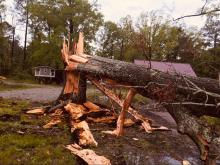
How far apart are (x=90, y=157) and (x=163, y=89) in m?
1.89

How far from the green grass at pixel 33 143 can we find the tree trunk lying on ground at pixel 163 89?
163 centimetres

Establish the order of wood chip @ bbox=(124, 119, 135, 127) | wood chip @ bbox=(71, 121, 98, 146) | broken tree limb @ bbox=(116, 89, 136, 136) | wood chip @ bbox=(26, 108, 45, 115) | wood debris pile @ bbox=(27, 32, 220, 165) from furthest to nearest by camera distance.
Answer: wood chip @ bbox=(26, 108, 45, 115) → wood chip @ bbox=(124, 119, 135, 127) → broken tree limb @ bbox=(116, 89, 136, 136) → wood chip @ bbox=(71, 121, 98, 146) → wood debris pile @ bbox=(27, 32, 220, 165)

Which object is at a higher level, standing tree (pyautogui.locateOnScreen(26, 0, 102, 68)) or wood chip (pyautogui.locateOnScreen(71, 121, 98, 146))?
standing tree (pyautogui.locateOnScreen(26, 0, 102, 68))

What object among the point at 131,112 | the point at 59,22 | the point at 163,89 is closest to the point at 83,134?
the point at 163,89

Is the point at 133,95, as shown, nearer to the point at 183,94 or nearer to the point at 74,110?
the point at 183,94

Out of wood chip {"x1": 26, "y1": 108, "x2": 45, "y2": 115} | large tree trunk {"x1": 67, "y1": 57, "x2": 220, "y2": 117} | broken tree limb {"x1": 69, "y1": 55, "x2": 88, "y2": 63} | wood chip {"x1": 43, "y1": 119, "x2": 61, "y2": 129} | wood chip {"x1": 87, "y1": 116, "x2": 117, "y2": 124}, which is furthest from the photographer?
broken tree limb {"x1": 69, "y1": 55, "x2": 88, "y2": 63}

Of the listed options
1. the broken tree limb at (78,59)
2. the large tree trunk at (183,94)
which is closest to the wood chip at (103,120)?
the large tree trunk at (183,94)

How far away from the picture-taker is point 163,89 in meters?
6.16

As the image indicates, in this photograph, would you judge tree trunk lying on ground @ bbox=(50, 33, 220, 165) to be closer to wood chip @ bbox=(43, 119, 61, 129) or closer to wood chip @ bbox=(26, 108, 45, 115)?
wood chip @ bbox=(26, 108, 45, 115)

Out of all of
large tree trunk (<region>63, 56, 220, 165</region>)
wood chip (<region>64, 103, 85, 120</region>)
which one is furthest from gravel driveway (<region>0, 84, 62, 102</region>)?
large tree trunk (<region>63, 56, 220, 165</region>)

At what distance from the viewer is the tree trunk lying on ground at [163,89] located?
5766 mm

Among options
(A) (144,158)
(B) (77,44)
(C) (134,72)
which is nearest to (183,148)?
(A) (144,158)

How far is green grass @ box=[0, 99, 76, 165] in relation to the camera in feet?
17.6

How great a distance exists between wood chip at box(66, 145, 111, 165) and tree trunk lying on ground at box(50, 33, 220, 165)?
1518mm
